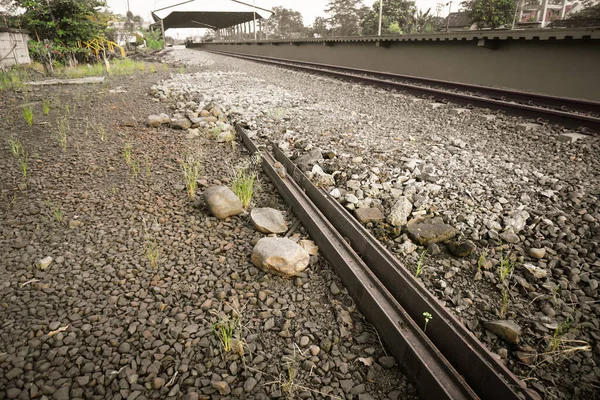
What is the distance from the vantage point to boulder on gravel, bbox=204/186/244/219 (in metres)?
2.67

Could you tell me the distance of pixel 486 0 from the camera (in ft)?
109

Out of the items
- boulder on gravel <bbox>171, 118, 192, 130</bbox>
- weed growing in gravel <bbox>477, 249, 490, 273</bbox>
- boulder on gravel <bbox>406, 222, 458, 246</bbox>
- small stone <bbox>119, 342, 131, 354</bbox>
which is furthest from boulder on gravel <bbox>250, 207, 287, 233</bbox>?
boulder on gravel <bbox>171, 118, 192, 130</bbox>

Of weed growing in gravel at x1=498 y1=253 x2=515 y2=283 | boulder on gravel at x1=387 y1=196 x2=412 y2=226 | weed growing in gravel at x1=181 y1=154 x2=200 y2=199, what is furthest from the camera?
weed growing in gravel at x1=181 y1=154 x2=200 y2=199

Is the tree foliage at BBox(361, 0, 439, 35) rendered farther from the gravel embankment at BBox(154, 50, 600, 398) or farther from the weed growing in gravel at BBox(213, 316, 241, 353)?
the weed growing in gravel at BBox(213, 316, 241, 353)

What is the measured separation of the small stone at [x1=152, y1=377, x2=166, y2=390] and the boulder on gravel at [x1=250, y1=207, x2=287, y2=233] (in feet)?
4.21

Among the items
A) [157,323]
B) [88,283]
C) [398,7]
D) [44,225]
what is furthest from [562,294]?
[398,7]

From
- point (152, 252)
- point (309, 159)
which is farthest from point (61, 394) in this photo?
point (309, 159)

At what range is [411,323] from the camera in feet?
5.11

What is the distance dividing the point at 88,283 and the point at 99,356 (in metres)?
0.61

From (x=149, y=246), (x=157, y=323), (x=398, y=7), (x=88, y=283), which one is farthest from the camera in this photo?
(x=398, y=7)

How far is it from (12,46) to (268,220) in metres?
15.2

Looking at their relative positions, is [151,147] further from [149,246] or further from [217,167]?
[149,246]

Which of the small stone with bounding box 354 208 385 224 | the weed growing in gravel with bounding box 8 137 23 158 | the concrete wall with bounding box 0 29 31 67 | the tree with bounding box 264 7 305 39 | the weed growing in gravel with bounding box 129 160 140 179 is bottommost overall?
the small stone with bounding box 354 208 385 224

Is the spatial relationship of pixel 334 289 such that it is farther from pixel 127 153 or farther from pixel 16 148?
pixel 16 148
